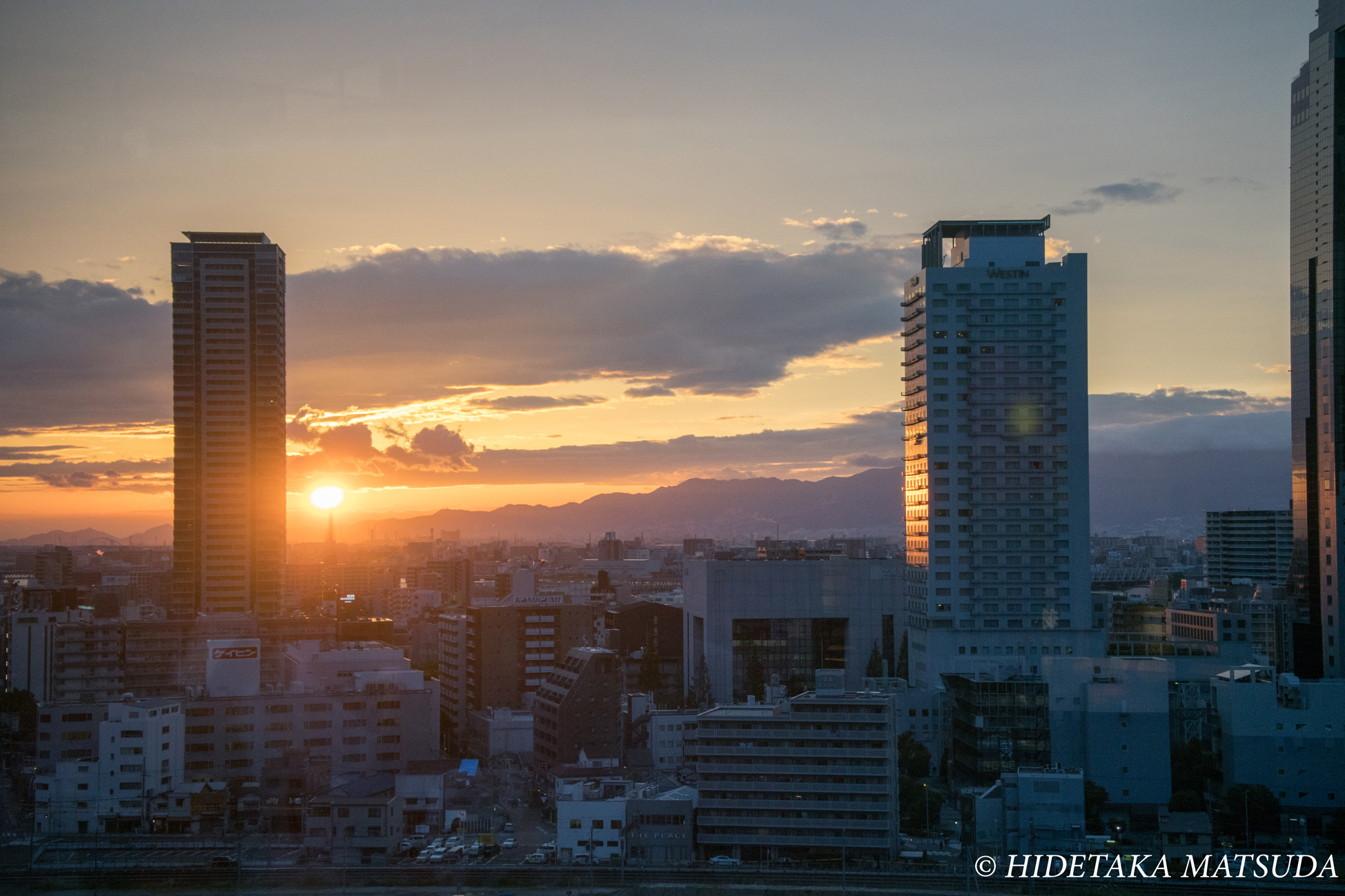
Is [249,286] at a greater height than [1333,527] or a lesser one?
greater

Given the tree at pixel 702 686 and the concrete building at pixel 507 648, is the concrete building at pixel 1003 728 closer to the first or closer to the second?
the tree at pixel 702 686

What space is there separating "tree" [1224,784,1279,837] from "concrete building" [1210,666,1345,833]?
0.16 m

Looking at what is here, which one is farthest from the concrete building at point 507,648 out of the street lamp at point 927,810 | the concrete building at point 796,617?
the street lamp at point 927,810

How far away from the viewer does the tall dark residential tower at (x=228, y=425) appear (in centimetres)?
2844

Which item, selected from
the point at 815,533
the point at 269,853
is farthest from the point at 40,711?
the point at 815,533

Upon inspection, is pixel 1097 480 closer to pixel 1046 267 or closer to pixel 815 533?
pixel 1046 267

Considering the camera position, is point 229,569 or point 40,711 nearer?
point 40,711

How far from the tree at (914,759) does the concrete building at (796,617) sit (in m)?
6.45

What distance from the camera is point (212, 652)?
1473 centimetres

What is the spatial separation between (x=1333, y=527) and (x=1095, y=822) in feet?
32.8

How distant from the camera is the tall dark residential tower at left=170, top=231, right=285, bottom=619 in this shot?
28438 millimetres

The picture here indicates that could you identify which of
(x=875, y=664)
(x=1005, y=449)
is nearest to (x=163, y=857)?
(x=875, y=664)

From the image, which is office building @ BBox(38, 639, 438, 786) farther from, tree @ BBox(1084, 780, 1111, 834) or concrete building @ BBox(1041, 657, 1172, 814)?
concrete building @ BBox(1041, 657, 1172, 814)

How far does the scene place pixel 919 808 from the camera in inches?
498
